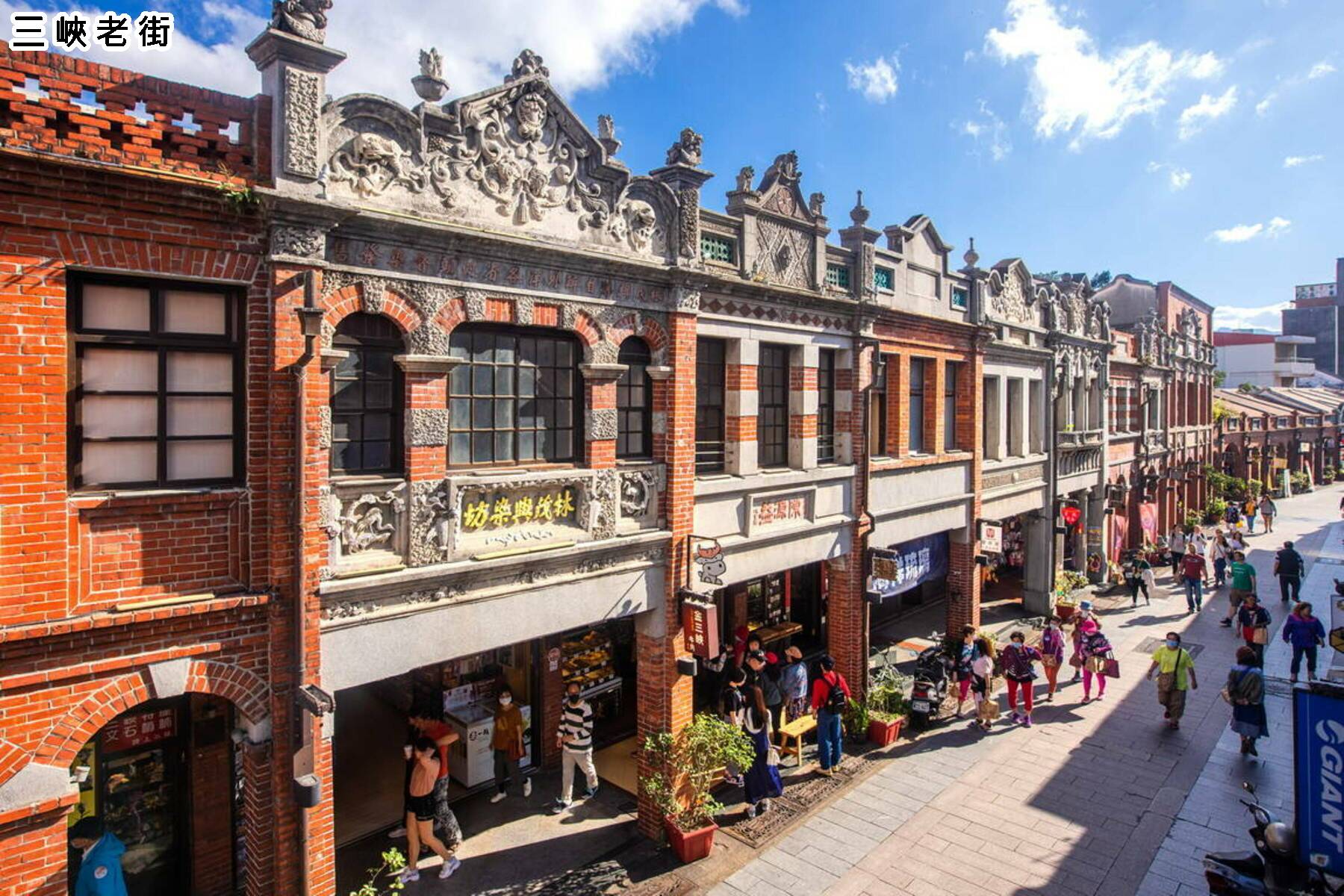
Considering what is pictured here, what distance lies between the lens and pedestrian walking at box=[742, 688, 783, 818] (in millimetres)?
11344

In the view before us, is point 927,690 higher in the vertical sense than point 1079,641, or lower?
lower

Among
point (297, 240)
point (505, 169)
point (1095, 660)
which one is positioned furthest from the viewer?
point (1095, 660)

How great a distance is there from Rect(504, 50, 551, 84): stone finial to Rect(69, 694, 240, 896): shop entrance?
8082 millimetres

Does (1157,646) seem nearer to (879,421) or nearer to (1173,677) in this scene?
(1173,677)

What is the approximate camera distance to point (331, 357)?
7.67 m

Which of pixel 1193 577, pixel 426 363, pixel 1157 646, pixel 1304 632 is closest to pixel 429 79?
pixel 426 363

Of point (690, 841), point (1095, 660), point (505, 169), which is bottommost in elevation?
point (690, 841)

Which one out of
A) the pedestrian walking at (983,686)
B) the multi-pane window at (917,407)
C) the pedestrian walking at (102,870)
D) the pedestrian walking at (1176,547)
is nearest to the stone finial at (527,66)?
the pedestrian walking at (102,870)

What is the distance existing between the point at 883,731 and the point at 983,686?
2390 mm

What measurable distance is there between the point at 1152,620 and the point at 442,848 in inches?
801

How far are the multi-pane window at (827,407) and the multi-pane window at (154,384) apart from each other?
9.73 m

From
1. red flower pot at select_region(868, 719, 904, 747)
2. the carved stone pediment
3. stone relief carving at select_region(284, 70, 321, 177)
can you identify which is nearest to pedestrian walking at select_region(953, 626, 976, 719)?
red flower pot at select_region(868, 719, 904, 747)

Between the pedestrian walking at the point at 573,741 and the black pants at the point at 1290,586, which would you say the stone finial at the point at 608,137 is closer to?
the pedestrian walking at the point at 573,741

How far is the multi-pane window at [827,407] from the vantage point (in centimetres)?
1416
